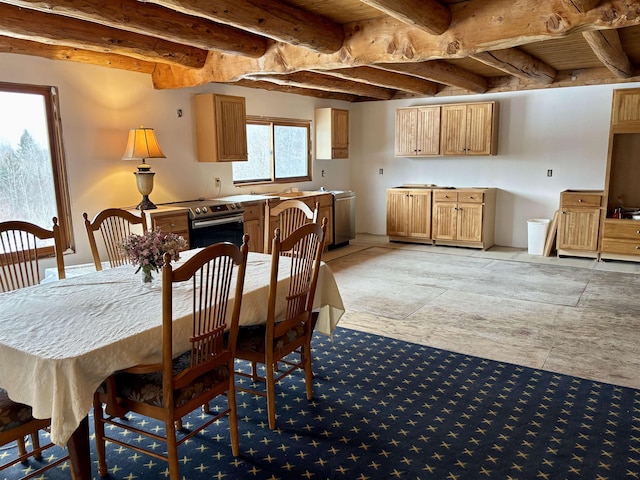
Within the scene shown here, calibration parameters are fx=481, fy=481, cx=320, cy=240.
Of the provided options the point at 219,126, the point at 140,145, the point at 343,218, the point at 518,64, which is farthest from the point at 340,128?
the point at 140,145

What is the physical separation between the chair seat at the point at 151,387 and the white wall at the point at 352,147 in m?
2.85

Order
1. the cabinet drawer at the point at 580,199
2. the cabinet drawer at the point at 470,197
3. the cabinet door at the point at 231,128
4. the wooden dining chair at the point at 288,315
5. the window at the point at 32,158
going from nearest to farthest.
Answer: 1. the wooden dining chair at the point at 288,315
2. the window at the point at 32,158
3. the cabinet door at the point at 231,128
4. the cabinet drawer at the point at 580,199
5. the cabinet drawer at the point at 470,197

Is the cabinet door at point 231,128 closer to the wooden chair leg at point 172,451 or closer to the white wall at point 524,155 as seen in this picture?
the white wall at point 524,155

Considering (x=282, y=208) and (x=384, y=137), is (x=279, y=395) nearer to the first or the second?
(x=282, y=208)

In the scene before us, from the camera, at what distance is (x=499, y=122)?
716 cm

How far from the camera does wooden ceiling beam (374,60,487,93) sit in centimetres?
505

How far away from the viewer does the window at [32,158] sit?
4047mm

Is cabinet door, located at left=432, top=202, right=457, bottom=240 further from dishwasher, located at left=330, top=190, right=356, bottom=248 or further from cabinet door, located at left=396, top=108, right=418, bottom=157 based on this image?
dishwasher, located at left=330, top=190, right=356, bottom=248

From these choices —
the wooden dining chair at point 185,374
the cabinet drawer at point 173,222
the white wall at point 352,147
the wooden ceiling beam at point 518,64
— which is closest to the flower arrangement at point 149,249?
the wooden dining chair at point 185,374

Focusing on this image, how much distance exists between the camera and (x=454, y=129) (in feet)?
23.7

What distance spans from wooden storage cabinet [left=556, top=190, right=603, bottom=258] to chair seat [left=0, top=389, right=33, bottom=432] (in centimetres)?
629

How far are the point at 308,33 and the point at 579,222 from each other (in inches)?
177

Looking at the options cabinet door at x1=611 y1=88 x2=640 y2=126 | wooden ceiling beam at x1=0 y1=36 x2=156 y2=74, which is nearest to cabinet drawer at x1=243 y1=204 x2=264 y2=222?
wooden ceiling beam at x1=0 y1=36 x2=156 y2=74

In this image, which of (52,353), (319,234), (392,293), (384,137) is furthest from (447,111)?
(52,353)
